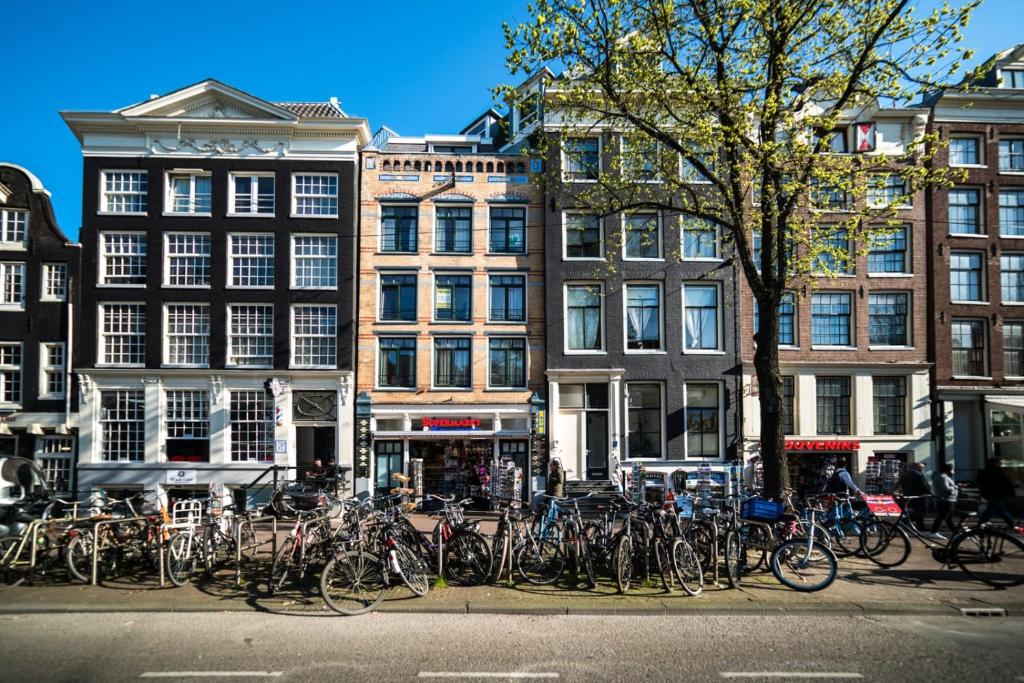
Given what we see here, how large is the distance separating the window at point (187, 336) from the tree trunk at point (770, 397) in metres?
17.5

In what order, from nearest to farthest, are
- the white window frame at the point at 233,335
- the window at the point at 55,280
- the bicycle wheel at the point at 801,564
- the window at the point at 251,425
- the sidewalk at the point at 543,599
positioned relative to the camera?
the sidewalk at the point at 543,599 → the bicycle wheel at the point at 801,564 → the window at the point at 251,425 → the white window frame at the point at 233,335 → the window at the point at 55,280

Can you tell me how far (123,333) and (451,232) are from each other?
11451mm

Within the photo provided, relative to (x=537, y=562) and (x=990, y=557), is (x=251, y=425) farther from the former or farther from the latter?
(x=990, y=557)

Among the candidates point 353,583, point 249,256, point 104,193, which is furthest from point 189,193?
point 353,583

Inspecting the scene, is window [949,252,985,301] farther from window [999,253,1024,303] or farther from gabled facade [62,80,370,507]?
gabled facade [62,80,370,507]

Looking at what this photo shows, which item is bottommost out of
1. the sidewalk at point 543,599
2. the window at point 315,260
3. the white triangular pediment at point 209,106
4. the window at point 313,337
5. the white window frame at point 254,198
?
the sidewalk at point 543,599

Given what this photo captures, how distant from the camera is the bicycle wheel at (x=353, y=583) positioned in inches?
311

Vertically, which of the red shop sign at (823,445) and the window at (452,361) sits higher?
the window at (452,361)

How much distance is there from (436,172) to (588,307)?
280 inches

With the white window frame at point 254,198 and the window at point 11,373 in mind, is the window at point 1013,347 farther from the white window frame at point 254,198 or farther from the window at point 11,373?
the window at point 11,373

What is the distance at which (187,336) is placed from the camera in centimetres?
2092

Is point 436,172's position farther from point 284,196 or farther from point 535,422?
point 535,422

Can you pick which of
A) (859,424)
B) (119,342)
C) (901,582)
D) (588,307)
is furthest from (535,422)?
(119,342)

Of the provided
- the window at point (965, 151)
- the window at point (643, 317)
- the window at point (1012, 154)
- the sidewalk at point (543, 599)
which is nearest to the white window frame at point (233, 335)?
the window at point (643, 317)
